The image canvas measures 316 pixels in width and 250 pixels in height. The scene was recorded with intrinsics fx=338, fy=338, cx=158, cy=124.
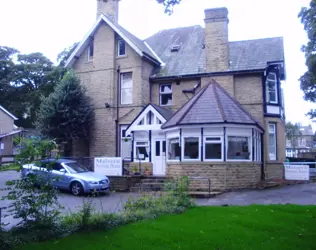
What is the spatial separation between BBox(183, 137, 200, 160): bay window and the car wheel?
5420 mm

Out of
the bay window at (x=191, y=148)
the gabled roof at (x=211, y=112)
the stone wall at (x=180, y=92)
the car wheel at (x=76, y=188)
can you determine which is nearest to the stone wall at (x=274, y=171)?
the gabled roof at (x=211, y=112)

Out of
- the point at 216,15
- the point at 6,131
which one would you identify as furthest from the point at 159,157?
the point at 6,131

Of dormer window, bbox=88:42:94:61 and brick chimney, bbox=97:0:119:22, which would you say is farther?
brick chimney, bbox=97:0:119:22

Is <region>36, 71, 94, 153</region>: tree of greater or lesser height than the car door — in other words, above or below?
above

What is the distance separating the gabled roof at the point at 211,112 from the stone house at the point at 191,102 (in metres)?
0.05

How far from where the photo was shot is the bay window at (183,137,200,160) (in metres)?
17.4

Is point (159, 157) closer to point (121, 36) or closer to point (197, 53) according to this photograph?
point (197, 53)

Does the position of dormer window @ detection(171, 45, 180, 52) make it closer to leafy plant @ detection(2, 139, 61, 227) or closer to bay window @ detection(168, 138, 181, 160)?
bay window @ detection(168, 138, 181, 160)

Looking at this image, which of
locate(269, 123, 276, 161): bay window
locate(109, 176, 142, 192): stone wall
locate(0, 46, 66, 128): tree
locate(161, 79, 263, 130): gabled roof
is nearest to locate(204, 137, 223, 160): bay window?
locate(161, 79, 263, 130): gabled roof

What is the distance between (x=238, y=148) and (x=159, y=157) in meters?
4.91

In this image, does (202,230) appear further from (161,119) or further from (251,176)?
(161,119)

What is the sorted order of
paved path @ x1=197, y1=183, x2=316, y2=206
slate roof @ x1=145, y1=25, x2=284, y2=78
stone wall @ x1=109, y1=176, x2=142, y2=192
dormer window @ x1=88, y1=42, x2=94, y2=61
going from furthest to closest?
1. dormer window @ x1=88, y1=42, x2=94, y2=61
2. slate roof @ x1=145, y1=25, x2=284, y2=78
3. stone wall @ x1=109, y1=176, x2=142, y2=192
4. paved path @ x1=197, y1=183, x2=316, y2=206

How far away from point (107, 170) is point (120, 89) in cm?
663

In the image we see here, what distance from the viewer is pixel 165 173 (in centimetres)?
1906
